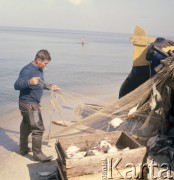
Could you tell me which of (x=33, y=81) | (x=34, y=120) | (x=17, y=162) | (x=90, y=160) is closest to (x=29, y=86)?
(x=33, y=81)

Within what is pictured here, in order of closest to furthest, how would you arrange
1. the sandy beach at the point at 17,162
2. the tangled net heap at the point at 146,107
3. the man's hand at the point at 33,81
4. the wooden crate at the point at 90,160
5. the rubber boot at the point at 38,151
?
the wooden crate at the point at 90,160
the man's hand at the point at 33,81
the sandy beach at the point at 17,162
the rubber boot at the point at 38,151
the tangled net heap at the point at 146,107

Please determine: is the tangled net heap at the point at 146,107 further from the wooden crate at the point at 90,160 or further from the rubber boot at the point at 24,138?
the wooden crate at the point at 90,160

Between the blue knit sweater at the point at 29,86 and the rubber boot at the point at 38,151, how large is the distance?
2.43ft

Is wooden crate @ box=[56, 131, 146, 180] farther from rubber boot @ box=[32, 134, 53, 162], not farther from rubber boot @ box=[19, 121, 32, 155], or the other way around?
rubber boot @ box=[19, 121, 32, 155]

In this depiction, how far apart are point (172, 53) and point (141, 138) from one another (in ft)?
6.71

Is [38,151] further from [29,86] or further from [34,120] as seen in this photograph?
[29,86]

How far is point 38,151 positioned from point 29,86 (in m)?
1.39

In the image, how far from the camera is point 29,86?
5.49m

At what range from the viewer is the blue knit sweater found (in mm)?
5551

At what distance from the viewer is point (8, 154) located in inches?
257

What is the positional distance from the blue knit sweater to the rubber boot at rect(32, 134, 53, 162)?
742mm

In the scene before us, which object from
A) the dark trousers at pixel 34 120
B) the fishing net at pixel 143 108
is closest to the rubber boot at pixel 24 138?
the dark trousers at pixel 34 120

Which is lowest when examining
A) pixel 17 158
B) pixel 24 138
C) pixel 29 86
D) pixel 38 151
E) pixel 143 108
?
pixel 17 158

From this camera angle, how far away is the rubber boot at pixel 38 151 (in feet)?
18.9
